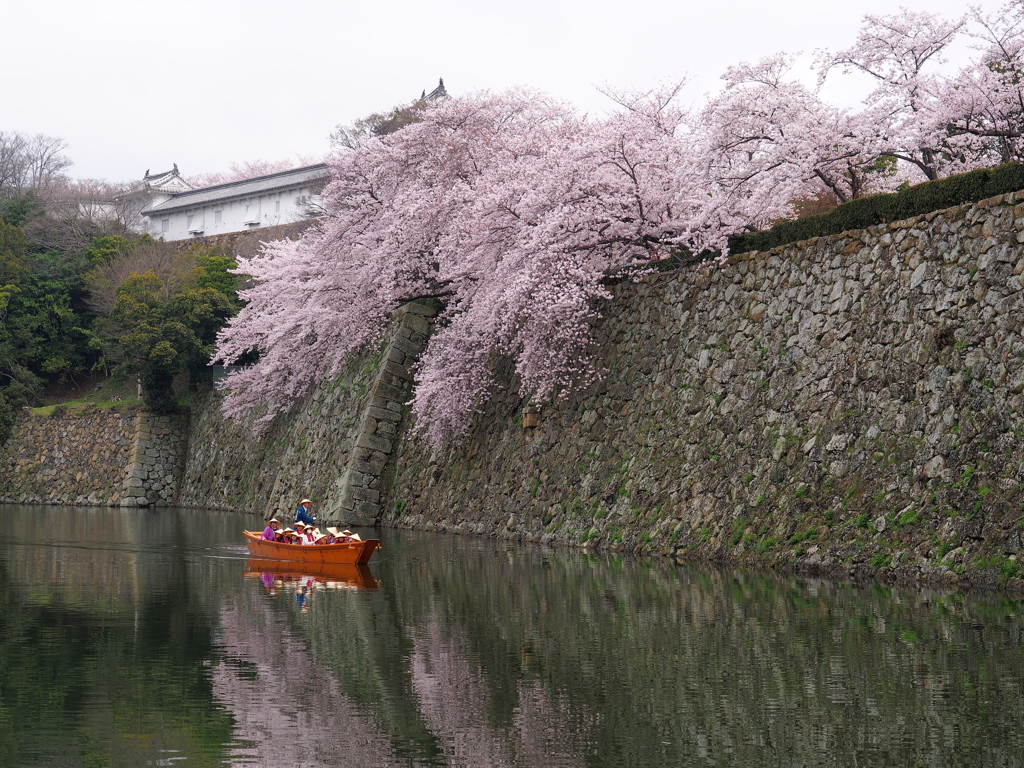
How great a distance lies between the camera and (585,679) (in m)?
8.32

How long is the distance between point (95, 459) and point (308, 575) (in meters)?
31.7

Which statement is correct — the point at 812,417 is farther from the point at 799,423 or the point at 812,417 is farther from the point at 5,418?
the point at 5,418

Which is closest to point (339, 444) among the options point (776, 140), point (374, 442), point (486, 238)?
point (374, 442)

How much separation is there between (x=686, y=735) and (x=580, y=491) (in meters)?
14.7

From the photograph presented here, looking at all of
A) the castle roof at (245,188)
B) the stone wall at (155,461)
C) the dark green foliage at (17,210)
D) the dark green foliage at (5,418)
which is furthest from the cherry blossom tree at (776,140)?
the dark green foliage at (17,210)

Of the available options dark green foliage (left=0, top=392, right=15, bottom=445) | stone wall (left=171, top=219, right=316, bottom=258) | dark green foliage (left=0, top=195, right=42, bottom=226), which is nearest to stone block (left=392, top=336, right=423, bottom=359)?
dark green foliage (left=0, top=392, right=15, bottom=445)

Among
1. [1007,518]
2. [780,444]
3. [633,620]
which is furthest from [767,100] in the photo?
[633,620]

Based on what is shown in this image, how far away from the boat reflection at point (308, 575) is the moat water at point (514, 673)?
443mm

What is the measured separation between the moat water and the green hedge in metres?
5.82

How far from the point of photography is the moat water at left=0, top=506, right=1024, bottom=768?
6.37m

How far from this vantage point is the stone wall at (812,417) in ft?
44.9

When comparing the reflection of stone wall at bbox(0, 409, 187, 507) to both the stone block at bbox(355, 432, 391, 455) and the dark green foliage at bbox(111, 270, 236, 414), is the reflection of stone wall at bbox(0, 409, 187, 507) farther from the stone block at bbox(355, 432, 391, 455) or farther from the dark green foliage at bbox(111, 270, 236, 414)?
the stone block at bbox(355, 432, 391, 455)

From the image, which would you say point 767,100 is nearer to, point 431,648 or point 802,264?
point 802,264

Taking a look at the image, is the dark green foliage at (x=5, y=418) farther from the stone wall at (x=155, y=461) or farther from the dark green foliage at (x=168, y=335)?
the stone wall at (x=155, y=461)
